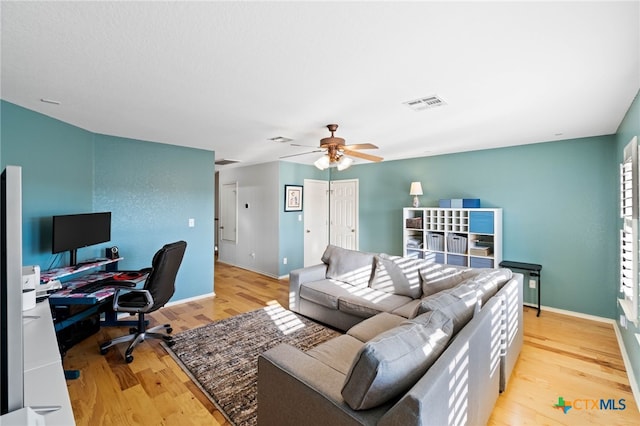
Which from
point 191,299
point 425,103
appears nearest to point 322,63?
point 425,103

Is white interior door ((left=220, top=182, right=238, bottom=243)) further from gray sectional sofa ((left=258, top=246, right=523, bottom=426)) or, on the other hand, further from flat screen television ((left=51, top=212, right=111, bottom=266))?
gray sectional sofa ((left=258, top=246, right=523, bottom=426))

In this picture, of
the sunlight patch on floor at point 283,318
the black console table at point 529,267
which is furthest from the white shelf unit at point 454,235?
the sunlight patch on floor at point 283,318

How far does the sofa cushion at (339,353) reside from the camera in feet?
5.93

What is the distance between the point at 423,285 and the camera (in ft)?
10.4

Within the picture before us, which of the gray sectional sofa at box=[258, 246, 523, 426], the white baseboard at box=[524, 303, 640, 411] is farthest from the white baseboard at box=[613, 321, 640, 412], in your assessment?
the gray sectional sofa at box=[258, 246, 523, 426]

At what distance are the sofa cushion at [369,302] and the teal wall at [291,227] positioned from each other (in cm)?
260

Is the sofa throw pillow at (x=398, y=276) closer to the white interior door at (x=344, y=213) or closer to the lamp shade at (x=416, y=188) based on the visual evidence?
the lamp shade at (x=416, y=188)

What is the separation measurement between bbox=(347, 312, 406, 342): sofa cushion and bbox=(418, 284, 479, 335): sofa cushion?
647 millimetres

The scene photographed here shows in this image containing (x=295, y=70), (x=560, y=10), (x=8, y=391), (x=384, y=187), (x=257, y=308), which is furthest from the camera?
(x=384, y=187)

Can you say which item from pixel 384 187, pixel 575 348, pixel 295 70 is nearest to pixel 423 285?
pixel 575 348

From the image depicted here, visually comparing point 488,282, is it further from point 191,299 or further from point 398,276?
point 191,299

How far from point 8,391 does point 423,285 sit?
10.2 ft

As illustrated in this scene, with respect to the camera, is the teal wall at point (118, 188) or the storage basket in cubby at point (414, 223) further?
the storage basket in cubby at point (414, 223)

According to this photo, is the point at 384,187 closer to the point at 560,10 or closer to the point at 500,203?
the point at 500,203
